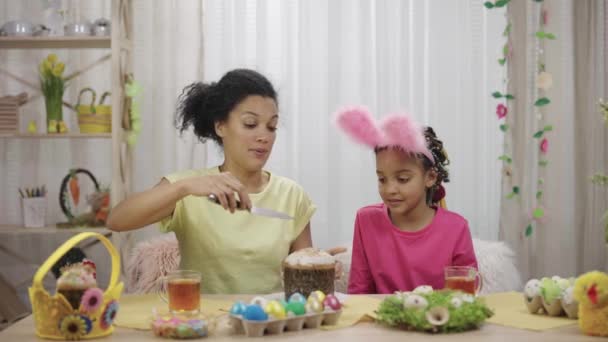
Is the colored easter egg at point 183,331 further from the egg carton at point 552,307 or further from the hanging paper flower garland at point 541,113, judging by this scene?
the hanging paper flower garland at point 541,113

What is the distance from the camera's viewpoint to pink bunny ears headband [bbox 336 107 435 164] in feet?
6.94

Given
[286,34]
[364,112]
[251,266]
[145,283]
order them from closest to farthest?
[364,112]
[251,266]
[145,283]
[286,34]

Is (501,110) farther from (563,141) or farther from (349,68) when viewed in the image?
(349,68)

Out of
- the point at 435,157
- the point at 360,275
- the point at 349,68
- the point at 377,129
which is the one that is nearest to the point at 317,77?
the point at 349,68

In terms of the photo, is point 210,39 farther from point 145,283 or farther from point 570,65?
point 570,65

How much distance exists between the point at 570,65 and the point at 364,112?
2406mm

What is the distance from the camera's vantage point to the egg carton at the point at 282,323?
5.21ft

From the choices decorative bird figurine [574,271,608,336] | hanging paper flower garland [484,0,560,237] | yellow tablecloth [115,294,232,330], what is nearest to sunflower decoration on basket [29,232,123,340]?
yellow tablecloth [115,294,232,330]

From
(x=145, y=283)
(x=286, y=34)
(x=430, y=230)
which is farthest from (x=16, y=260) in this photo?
(x=430, y=230)

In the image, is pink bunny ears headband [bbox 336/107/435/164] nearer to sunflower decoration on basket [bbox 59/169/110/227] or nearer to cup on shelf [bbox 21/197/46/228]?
sunflower decoration on basket [bbox 59/169/110/227]

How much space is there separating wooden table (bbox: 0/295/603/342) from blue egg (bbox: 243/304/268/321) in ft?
0.14

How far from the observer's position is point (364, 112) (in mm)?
2158

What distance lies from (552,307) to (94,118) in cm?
268

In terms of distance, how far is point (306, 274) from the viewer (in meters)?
1.85
